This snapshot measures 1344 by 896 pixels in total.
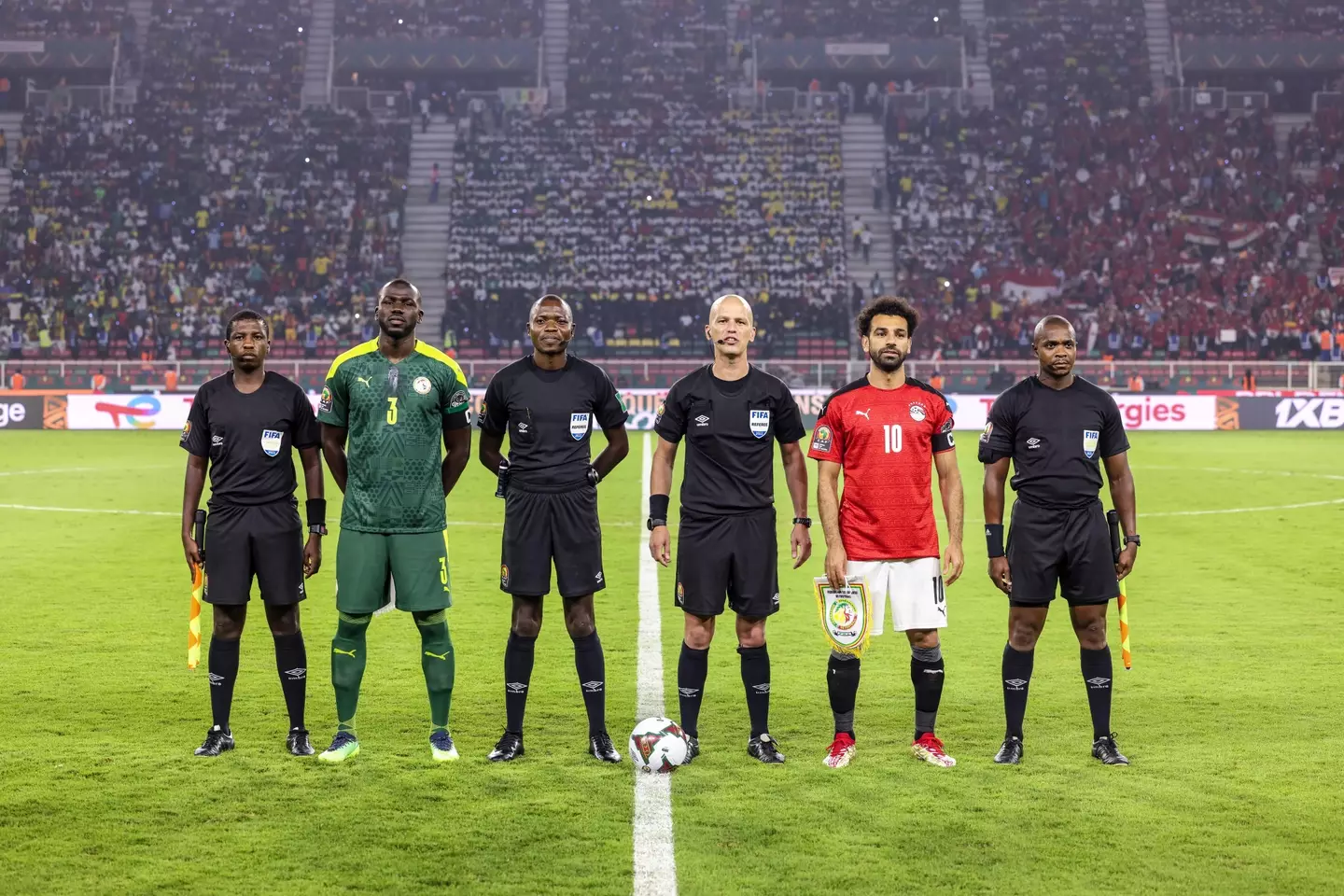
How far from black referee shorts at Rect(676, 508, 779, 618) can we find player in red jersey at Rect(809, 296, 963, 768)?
0.99 ft

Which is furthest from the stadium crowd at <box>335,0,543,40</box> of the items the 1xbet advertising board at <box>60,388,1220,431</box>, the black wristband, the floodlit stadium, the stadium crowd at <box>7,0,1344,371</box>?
the black wristband

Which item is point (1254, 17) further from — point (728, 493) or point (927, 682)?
point (728, 493)

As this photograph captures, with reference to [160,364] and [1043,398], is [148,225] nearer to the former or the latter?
[160,364]

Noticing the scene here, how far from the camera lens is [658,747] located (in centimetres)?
663

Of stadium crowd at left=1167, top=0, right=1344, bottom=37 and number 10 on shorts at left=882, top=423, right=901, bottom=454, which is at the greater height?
stadium crowd at left=1167, top=0, right=1344, bottom=37

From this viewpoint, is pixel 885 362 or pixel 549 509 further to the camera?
pixel 549 509

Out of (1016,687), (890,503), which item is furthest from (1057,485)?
(1016,687)

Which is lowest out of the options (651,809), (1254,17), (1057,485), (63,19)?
(651,809)

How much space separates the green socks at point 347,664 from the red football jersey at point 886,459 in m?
2.20

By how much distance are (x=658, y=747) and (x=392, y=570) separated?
4.66 feet

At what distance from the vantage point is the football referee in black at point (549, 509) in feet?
22.8

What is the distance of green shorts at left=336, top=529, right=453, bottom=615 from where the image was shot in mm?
6820

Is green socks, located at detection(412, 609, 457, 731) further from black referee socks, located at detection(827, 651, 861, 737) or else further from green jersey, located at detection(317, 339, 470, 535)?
black referee socks, located at detection(827, 651, 861, 737)

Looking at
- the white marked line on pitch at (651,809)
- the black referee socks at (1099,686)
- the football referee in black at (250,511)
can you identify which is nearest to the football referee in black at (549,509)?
the white marked line on pitch at (651,809)
